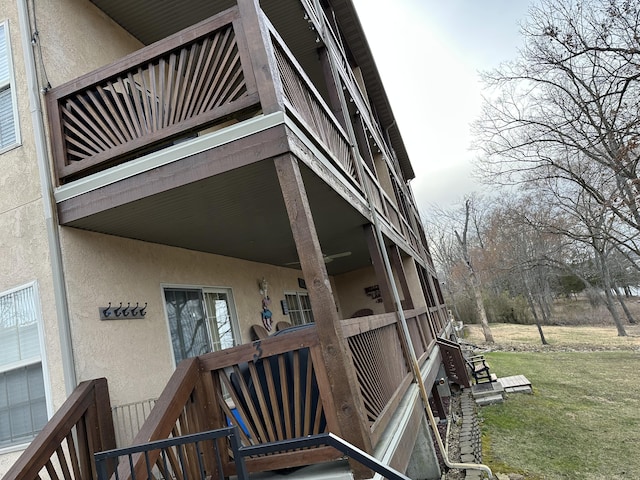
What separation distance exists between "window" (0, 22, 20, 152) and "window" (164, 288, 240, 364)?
246 cm

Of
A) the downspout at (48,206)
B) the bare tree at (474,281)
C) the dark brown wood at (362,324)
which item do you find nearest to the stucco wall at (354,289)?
the dark brown wood at (362,324)

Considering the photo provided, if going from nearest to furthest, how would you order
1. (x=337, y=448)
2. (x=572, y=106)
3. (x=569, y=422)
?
(x=337, y=448)
(x=569, y=422)
(x=572, y=106)

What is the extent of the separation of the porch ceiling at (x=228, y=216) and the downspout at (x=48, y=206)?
0.24 meters

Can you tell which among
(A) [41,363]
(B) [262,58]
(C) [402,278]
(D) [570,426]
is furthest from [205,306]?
(D) [570,426]

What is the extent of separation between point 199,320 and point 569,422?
867 cm

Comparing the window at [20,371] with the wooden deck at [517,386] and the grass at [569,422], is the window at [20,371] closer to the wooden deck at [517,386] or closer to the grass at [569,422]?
the grass at [569,422]

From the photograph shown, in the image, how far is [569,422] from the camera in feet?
31.2

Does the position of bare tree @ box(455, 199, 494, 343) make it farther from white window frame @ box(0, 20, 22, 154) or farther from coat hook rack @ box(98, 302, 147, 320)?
white window frame @ box(0, 20, 22, 154)

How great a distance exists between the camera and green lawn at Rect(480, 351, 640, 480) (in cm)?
703

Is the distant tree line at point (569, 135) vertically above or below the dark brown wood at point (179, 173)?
above

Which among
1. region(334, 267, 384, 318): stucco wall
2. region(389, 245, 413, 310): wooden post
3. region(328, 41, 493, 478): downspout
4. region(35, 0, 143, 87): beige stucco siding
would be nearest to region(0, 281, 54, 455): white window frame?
region(35, 0, 143, 87): beige stucco siding

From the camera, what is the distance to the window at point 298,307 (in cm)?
981

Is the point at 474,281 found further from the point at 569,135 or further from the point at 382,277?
the point at 382,277

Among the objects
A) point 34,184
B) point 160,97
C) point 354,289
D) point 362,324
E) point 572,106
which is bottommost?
point 362,324
